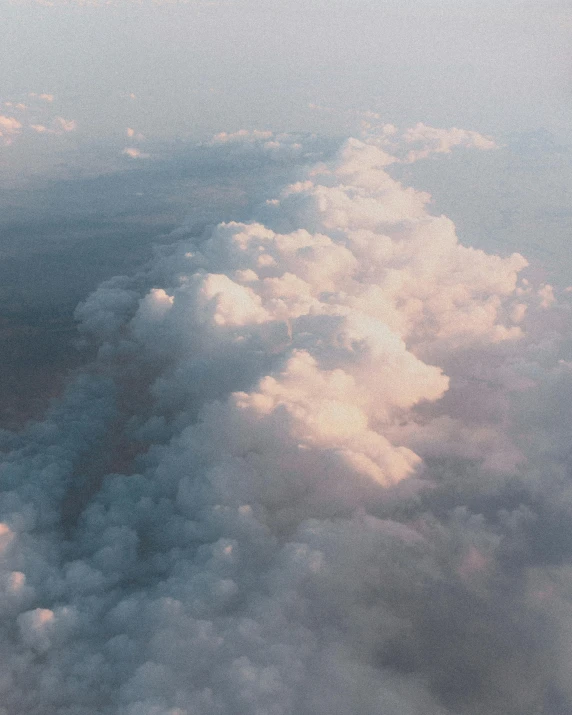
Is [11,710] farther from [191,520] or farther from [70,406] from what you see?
[70,406]

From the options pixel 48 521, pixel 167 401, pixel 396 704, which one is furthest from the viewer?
pixel 167 401

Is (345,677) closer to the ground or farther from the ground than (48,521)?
farther from the ground

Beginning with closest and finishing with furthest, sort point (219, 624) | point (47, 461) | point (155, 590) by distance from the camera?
point (219, 624), point (155, 590), point (47, 461)

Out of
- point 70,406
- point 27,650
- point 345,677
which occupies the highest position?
point 345,677

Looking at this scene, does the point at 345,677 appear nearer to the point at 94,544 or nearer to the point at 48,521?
the point at 94,544

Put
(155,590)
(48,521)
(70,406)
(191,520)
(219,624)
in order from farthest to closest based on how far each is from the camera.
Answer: (70,406)
(48,521)
(191,520)
(155,590)
(219,624)

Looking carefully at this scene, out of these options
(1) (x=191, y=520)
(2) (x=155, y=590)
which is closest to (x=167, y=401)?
(1) (x=191, y=520)

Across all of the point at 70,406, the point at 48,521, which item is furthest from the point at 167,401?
the point at 48,521

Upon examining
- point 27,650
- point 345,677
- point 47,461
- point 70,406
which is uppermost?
point 345,677

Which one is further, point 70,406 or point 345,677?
point 70,406
